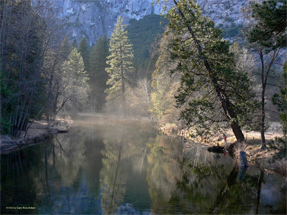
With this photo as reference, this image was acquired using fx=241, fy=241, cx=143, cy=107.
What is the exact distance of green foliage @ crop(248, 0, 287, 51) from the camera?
867 cm

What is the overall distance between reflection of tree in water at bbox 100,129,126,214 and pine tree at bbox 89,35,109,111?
34714 millimetres

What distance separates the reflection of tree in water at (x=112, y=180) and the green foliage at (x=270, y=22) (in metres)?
7.91

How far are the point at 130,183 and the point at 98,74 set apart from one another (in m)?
43.9

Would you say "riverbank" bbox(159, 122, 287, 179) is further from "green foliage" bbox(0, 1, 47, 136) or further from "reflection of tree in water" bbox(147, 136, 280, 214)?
"green foliage" bbox(0, 1, 47, 136)

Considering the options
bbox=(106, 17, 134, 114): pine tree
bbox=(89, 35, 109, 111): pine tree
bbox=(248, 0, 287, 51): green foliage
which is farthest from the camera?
bbox=(89, 35, 109, 111): pine tree

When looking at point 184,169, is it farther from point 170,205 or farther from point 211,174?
point 170,205

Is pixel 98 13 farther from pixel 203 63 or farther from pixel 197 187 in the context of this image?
pixel 197 187

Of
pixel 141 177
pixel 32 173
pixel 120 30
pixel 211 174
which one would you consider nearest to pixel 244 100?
pixel 211 174

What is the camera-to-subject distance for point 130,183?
33.4 ft

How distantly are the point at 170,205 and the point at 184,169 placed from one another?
4.74 metres

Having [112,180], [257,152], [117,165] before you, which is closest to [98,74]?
[117,165]

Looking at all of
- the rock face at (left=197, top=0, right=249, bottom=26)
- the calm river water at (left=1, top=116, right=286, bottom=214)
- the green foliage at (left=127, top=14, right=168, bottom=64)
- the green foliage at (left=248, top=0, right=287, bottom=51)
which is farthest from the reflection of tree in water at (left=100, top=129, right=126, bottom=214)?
the rock face at (left=197, top=0, right=249, bottom=26)

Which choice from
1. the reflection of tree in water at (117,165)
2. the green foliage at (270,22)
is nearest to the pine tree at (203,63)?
the green foliage at (270,22)

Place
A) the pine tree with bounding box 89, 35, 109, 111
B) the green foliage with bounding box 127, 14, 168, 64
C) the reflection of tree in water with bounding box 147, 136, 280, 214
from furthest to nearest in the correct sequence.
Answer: the green foliage with bounding box 127, 14, 168, 64
the pine tree with bounding box 89, 35, 109, 111
the reflection of tree in water with bounding box 147, 136, 280, 214
